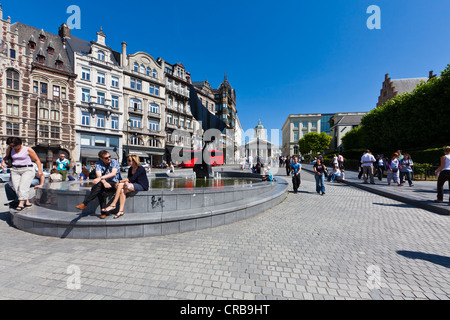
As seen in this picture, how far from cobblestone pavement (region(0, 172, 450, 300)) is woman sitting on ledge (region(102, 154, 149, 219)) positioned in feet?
2.65

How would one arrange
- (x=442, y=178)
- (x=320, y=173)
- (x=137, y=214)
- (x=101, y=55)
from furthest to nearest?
(x=101, y=55) < (x=320, y=173) < (x=442, y=178) < (x=137, y=214)

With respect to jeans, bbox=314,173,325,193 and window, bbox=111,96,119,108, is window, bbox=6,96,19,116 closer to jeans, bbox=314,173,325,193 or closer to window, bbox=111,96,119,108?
window, bbox=111,96,119,108

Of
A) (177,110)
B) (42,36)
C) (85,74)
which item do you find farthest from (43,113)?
(177,110)

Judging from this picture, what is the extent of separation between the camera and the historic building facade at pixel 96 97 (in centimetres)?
2758

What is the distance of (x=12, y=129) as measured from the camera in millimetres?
22969

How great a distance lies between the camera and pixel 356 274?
2822mm

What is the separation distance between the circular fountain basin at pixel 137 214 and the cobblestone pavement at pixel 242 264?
8.8 inches

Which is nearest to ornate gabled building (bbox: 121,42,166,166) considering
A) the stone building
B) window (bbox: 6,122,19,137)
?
window (bbox: 6,122,19,137)

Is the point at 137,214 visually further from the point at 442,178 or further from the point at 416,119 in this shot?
the point at 416,119

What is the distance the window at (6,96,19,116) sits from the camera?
22.8 m

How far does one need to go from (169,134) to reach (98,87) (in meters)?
13.8

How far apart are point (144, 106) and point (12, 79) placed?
52.5ft

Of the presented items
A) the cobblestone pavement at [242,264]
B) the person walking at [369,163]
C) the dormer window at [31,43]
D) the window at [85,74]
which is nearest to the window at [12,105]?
the dormer window at [31,43]
